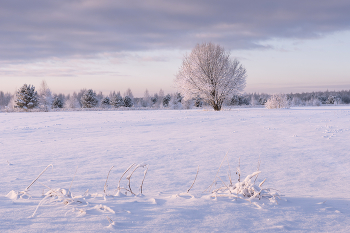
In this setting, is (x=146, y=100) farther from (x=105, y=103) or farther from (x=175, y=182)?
(x=175, y=182)

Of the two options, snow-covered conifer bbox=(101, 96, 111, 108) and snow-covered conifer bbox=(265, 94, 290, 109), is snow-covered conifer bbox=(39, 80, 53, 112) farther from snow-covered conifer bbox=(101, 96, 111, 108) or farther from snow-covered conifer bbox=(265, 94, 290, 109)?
snow-covered conifer bbox=(265, 94, 290, 109)

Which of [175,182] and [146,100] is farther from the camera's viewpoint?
[146,100]

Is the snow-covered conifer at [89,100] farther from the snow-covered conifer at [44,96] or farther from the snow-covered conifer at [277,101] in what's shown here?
the snow-covered conifer at [277,101]

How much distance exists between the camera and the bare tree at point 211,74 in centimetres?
2720

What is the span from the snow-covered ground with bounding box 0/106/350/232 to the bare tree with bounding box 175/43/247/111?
684 inches

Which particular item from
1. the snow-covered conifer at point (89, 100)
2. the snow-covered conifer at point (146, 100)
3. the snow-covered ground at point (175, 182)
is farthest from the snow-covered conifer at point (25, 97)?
the snow-covered conifer at point (146, 100)

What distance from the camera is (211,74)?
90.9 ft

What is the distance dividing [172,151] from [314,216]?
4.95m

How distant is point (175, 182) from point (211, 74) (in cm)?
2401

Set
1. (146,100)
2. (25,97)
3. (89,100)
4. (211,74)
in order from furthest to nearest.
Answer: (146,100), (89,100), (25,97), (211,74)

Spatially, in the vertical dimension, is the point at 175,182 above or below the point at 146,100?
below

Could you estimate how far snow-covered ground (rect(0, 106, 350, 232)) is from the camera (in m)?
2.65

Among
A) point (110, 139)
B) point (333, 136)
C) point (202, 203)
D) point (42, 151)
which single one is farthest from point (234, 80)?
point (202, 203)

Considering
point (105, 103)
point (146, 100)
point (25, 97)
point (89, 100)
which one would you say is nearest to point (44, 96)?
point (25, 97)
